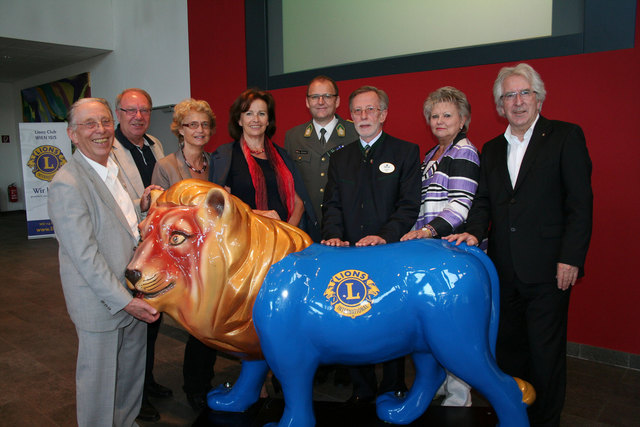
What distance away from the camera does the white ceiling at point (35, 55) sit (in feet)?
31.2

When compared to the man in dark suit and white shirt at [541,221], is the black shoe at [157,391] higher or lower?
lower

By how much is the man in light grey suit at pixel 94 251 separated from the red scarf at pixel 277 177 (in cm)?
73

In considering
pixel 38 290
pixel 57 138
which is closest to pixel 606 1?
pixel 38 290

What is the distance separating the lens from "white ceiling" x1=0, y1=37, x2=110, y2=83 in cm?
952

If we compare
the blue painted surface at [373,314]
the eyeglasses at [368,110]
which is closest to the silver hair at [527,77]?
the eyeglasses at [368,110]

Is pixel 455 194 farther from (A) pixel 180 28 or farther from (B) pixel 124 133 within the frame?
(A) pixel 180 28

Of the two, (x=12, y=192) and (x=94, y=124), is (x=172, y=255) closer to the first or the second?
(x=94, y=124)

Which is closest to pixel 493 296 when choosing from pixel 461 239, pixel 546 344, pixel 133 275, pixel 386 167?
pixel 461 239

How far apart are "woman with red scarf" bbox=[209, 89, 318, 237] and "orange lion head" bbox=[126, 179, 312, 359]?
0.98 metres

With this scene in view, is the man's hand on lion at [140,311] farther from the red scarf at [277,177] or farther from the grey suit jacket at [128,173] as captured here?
the red scarf at [277,177]

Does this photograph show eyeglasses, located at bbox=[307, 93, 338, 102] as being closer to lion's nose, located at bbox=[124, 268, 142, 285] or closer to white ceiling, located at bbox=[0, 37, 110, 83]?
lion's nose, located at bbox=[124, 268, 142, 285]

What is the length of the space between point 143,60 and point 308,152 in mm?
7060

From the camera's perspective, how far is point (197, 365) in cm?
288

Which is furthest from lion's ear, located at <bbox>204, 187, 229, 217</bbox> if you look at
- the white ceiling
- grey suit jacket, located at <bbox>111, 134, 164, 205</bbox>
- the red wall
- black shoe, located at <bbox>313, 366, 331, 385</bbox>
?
the white ceiling
